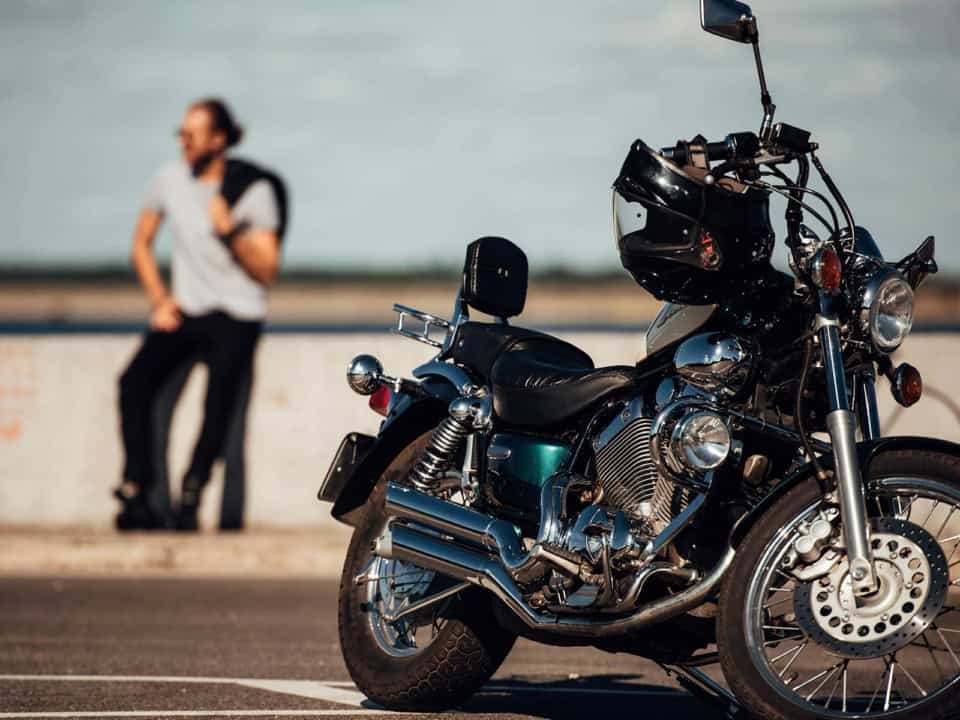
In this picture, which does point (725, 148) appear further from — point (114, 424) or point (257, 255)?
point (114, 424)

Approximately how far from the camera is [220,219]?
9.96m

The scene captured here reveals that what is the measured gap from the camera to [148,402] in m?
9.94

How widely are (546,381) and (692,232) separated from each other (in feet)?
2.46

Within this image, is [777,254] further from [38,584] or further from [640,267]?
[38,584]

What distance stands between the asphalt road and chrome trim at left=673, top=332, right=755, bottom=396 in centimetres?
Answer: 151

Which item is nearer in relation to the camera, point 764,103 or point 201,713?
point 764,103

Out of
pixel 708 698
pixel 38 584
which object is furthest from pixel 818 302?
pixel 38 584

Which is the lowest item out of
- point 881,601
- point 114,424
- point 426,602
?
point 426,602

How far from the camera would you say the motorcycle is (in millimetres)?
4414

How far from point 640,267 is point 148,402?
5.45m

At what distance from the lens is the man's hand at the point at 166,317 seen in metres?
9.98

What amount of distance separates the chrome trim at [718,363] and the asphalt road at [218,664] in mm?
1512

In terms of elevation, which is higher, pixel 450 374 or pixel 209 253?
pixel 209 253

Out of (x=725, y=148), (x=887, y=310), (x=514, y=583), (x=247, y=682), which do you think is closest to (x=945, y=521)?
(x=887, y=310)
